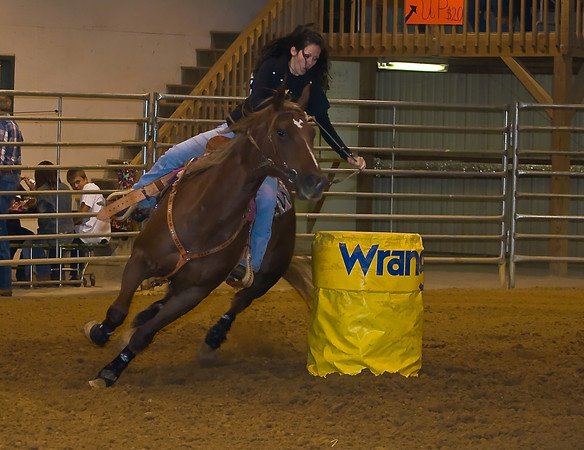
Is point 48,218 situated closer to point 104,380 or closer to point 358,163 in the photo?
point 358,163

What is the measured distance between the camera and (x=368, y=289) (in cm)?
603

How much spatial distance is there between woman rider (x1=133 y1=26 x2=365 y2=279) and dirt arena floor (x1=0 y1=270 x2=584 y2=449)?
84 cm

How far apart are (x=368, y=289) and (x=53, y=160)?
9230mm

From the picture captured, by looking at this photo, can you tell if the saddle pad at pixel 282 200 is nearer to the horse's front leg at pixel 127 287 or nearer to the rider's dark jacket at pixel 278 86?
the rider's dark jacket at pixel 278 86

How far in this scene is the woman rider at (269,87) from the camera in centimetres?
607

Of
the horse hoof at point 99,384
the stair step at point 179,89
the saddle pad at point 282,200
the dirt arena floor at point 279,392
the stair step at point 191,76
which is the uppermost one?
the stair step at point 191,76

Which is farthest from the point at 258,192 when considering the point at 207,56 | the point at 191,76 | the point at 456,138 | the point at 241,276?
the point at 456,138

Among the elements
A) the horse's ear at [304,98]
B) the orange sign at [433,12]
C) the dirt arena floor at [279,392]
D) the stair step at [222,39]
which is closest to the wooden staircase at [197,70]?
the stair step at [222,39]

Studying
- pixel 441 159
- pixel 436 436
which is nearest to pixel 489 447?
pixel 436 436

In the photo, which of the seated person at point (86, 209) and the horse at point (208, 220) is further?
the seated person at point (86, 209)

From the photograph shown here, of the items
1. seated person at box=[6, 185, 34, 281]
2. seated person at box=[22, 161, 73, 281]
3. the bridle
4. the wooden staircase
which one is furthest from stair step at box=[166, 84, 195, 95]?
the bridle

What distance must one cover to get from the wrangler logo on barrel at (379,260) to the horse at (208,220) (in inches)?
24.0

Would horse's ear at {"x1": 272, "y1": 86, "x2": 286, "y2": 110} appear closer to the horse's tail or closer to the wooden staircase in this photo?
the horse's tail

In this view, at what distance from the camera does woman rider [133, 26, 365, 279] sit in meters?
6.07
